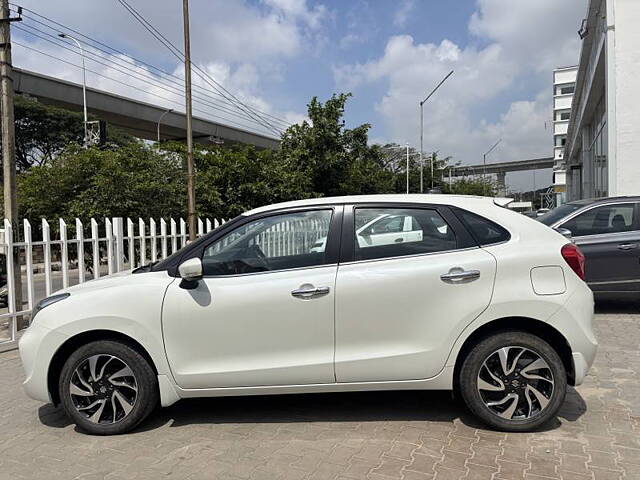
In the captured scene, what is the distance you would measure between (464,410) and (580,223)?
4.83 meters

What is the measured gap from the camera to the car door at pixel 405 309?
373cm

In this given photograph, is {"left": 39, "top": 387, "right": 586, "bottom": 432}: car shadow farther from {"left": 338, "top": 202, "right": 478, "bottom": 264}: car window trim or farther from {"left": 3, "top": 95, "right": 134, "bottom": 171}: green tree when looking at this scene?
{"left": 3, "top": 95, "right": 134, "bottom": 171}: green tree

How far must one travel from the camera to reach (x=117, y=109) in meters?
43.0

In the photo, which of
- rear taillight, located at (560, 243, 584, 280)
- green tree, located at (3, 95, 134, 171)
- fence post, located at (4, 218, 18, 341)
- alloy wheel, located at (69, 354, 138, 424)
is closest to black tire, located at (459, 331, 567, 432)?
rear taillight, located at (560, 243, 584, 280)

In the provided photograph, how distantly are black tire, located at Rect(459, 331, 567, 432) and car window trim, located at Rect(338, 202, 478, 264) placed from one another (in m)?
0.69

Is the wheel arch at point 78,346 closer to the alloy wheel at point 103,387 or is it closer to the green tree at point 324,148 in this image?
the alloy wheel at point 103,387

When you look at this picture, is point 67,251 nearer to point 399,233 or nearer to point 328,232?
point 328,232

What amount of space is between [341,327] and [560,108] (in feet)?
272

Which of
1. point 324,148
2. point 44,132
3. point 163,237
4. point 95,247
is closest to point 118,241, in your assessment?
point 95,247

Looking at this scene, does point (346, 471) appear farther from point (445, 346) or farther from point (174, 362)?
point (174, 362)

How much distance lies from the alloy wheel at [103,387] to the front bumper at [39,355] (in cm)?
21

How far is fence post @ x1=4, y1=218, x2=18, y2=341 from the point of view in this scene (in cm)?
639

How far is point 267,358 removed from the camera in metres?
3.80

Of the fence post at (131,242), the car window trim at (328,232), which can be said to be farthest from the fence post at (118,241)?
the car window trim at (328,232)
